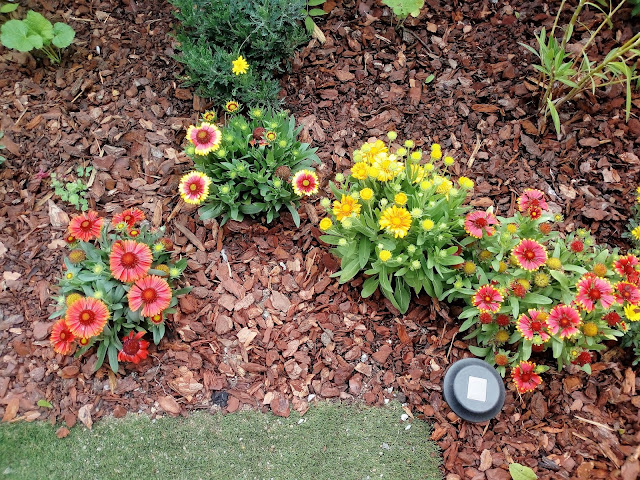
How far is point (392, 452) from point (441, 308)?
0.80 meters

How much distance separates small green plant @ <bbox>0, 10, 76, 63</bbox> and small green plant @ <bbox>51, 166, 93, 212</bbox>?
0.82m

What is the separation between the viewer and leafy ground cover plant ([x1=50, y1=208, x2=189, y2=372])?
7.81 feet

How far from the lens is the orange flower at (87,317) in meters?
2.31

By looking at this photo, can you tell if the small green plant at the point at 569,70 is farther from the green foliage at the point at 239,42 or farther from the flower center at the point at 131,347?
the flower center at the point at 131,347

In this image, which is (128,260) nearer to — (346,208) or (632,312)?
(346,208)

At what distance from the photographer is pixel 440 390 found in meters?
2.58

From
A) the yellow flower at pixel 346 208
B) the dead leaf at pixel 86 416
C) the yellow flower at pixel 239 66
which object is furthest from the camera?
the yellow flower at pixel 239 66

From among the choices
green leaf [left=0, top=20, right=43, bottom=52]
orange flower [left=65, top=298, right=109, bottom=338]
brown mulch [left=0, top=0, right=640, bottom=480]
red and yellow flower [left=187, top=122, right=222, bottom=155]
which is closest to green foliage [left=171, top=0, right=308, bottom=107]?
brown mulch [left=0, top=0, right=640, bottom=480]

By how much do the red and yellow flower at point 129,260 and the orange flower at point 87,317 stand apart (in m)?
0.17

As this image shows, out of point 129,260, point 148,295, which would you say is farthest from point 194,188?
point 148,295

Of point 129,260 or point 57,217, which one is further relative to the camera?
point 57,217

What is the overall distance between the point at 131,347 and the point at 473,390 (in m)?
1.70

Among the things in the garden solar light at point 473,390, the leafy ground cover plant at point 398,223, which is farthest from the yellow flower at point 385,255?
the garden solar light at point 473,390

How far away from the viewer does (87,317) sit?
231 cm
